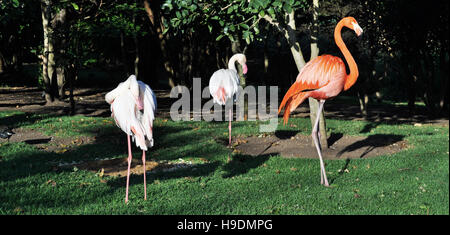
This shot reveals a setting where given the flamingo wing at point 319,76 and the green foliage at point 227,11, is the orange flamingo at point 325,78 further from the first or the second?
the green foliage at point 227,11

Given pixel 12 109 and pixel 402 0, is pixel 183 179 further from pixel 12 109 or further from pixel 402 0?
pixel 12 109

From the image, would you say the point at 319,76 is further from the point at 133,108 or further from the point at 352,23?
the point at 133,108

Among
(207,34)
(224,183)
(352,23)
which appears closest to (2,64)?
(207,34)

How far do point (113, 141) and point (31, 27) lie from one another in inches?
473

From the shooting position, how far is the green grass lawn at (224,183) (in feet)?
22.6

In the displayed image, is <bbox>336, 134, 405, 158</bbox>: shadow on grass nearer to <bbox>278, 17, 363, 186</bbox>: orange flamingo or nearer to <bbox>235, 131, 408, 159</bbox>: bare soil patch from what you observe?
<bbox>235, 131, 408, 159</bbox>: bare soil patch

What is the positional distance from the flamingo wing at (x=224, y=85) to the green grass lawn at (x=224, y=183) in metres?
1.13

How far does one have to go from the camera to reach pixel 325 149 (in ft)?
36.0

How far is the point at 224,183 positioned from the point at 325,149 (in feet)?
11.6

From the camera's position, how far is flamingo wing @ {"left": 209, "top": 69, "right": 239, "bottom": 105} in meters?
12.4

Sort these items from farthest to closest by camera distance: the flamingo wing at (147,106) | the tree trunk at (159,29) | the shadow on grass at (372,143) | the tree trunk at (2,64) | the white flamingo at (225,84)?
the tree trunk at (2,64)
the tree trunk at (159,29)
the white flamingo at (225,84)
the shadow on grass at (372,143)
the flamingo wing at (147,106)

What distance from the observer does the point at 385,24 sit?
14898 mm

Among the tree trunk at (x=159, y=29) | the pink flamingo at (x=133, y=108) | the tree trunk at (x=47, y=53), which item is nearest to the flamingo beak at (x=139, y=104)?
the pink flamingo at (x=133, y=108)

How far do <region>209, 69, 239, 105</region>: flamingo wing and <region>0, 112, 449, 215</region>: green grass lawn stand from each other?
3.72 ft
